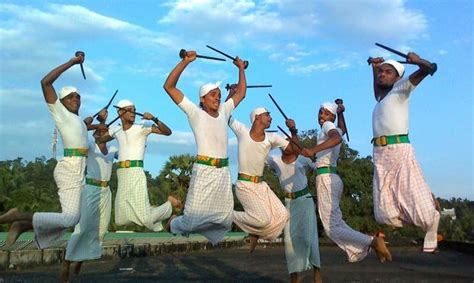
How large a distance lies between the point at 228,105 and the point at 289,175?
212cm

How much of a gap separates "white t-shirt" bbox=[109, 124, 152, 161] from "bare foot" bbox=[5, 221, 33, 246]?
2105 millimetres

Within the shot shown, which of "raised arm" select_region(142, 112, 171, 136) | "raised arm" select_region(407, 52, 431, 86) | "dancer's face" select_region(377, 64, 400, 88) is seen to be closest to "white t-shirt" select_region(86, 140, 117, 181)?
"raised arm" select_region(142, 112, 171, 136)

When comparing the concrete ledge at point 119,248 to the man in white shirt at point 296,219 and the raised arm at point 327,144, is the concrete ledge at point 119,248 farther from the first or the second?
the raised arm at point 327,144

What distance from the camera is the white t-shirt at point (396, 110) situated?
8672mm

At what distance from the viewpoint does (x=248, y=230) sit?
1073 centimetres

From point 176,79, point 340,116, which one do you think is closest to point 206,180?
point 176,79

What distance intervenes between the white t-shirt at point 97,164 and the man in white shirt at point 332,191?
11.8ft

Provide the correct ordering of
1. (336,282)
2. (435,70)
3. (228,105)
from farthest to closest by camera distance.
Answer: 1. (336,282)
2. (228,105)
3. (435,70)

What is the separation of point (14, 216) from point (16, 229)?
19 cm

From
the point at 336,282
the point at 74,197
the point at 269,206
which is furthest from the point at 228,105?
the point at 336,282

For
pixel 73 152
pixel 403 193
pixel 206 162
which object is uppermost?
pixel 73 152

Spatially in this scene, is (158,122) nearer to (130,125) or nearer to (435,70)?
(130,125)

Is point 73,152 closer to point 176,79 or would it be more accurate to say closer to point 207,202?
point 176,79

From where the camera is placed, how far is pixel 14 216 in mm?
9633
